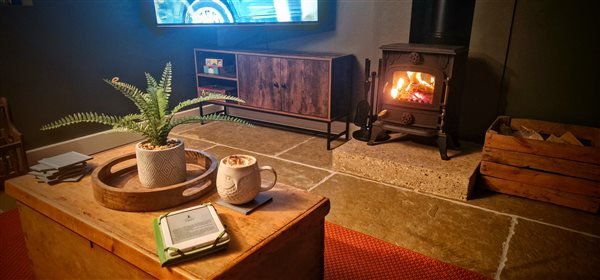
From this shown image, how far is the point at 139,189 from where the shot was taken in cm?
130

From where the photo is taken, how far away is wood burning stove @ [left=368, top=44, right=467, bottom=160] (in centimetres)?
246

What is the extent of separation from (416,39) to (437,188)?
4.14ft

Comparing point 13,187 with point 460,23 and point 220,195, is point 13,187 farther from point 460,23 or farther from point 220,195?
point 460,23

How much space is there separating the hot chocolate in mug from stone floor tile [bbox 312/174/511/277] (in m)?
1.01

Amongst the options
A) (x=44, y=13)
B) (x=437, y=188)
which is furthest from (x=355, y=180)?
(x=44, y=13)

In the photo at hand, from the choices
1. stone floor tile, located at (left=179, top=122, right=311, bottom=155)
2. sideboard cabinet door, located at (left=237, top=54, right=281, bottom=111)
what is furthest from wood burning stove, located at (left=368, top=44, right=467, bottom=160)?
sideboard cabinet door, located at (left=237, top=54, right=281, bottom=111)

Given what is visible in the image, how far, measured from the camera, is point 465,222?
6.96 ft

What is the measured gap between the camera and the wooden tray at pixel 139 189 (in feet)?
3.95

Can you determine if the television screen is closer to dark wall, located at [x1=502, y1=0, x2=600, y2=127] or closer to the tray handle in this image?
dark wall, located at [x1=502, y1=0, x2=600, y2=127]

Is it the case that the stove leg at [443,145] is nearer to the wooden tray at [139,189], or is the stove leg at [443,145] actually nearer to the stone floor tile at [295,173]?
the stone floor tile at [295,173]

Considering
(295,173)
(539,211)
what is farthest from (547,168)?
(295,173)

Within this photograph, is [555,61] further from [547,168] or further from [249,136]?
[249,136]

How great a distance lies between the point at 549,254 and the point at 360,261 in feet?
2.89

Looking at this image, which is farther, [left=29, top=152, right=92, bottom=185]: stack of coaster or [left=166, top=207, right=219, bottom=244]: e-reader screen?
[left=29, top=152, right=92, bottom=185]: stack of coaster
